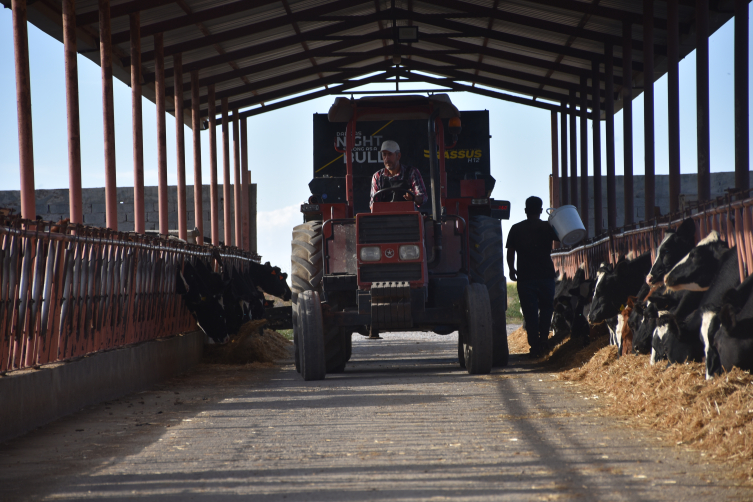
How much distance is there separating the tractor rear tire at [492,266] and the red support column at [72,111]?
5.12 m

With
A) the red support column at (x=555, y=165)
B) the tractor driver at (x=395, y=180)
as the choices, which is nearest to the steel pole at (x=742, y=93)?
the tractor driver at (x=395, y=180)

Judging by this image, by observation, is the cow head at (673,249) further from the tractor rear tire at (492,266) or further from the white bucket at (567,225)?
the white bucket at (567,225)

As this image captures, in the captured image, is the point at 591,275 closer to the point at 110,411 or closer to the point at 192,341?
the point at 192,341

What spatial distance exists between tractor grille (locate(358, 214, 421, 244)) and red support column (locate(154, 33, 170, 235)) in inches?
302

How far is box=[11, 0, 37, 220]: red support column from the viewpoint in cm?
1048

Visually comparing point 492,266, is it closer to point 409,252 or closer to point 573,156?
point 409,252

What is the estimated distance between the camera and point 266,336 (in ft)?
49.4

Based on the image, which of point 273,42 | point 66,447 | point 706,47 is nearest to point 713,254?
point 66,447

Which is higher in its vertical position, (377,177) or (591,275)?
(377,177)

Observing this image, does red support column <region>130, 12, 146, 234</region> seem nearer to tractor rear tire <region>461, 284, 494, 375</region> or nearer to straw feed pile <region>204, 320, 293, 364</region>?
straw feed pile <region>204, 320, 293, 364</region>

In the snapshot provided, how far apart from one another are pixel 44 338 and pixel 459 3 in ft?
43.9

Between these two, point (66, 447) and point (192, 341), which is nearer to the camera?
point (66, 447)

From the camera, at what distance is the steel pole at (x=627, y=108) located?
54.9 ft

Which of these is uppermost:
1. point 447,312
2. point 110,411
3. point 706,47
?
point 706,47
